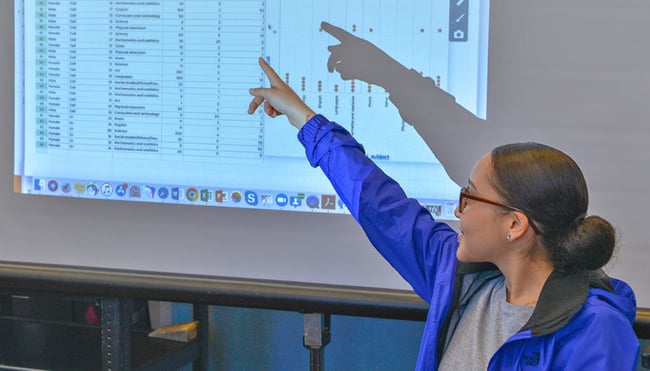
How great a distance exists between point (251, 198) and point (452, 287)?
66 cm

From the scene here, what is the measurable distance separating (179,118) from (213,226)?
0.85 ft

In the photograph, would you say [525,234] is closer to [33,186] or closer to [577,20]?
[577,20]

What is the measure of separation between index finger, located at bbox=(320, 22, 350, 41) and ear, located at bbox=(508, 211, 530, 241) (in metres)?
0.69

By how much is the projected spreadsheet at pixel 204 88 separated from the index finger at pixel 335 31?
1 cm

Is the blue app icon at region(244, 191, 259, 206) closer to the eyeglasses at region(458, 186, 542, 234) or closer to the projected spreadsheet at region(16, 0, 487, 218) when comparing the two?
the projected spreadsheet at region(16, 0, 487, 218)

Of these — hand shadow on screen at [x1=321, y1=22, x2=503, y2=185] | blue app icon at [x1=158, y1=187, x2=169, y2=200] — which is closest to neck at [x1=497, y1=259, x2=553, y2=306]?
hand shadow on screen at [x1=321, y1=22, x2=503, y2=185]

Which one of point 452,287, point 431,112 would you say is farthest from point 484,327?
point 431,112

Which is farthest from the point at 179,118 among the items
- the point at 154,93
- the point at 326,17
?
the point at 326,17

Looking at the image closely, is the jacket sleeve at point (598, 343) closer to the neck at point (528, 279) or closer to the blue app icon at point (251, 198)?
the neck at point (528, 279)

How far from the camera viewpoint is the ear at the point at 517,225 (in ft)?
4.12

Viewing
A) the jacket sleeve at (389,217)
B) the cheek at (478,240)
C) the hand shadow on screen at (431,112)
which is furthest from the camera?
the hand shadow on screen at (431,112)

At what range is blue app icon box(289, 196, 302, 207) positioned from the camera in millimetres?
1877

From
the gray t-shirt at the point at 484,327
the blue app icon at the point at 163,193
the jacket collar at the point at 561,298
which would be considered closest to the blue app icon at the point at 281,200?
the blue app icon at the point at 163,193

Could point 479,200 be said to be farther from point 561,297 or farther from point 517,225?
point 561,297
